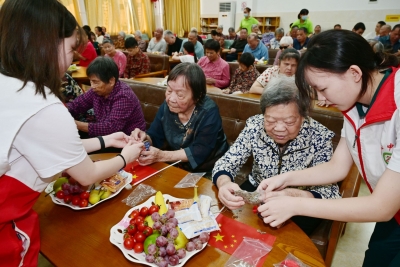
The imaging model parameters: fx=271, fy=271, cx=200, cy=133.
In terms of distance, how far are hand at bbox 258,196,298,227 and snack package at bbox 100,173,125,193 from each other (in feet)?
2.25

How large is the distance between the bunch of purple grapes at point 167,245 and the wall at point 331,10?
9.88 m

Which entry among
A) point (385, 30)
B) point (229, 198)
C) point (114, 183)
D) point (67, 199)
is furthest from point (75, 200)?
point (385, 30)

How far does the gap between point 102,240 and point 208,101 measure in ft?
3.81

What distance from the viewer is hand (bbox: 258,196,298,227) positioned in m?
1.01

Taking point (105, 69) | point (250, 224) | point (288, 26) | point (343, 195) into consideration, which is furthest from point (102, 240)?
point (288, 26)

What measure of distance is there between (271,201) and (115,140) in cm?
100

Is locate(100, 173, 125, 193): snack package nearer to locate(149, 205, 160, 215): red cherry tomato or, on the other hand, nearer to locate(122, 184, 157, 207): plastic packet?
locate(122, 184, 157, 207): plastic packet

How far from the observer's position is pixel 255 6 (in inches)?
425

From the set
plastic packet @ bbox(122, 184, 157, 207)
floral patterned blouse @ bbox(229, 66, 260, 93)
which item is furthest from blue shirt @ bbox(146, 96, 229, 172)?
floral patterned blouse @ bbox(229, 66, 260, 93)

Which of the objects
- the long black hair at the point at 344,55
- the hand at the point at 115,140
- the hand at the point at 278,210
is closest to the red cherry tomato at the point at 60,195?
the hand at the point at 115,140

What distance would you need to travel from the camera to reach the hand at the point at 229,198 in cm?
115

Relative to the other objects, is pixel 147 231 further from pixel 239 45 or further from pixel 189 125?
pixel 239 45

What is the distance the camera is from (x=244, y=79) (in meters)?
4.14

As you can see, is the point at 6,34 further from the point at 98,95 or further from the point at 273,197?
the point at 98,95
